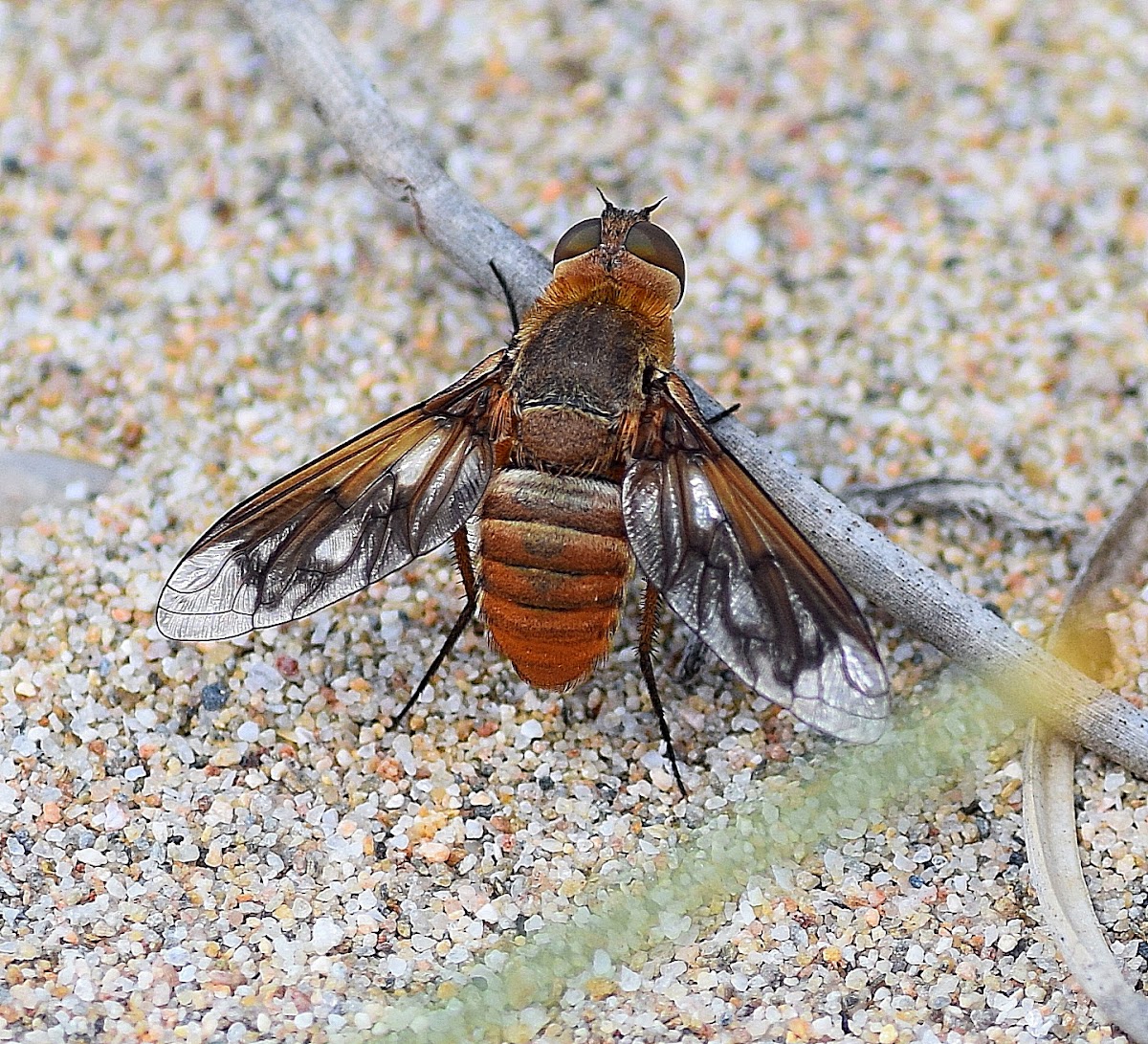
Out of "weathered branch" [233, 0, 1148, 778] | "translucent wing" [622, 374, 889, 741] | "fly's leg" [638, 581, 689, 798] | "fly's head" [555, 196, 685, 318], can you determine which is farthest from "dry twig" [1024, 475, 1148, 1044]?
"fly's head" [555, 196, 685, 318]

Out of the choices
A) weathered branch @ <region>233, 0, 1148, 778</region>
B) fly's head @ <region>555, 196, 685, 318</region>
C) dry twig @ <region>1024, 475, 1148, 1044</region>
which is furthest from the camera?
fly's head @ <region>555, 196, 685, 318</region>

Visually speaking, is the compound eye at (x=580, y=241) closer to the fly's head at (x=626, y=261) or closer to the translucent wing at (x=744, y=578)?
the fly's head at (x=626, y=261)

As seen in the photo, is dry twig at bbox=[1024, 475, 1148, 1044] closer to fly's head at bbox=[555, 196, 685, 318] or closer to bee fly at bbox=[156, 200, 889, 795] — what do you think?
bee fly at bbox=[156, 200, 889, 795]

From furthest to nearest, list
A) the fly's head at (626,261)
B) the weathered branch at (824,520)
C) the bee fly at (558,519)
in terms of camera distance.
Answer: the fly's head at (626,261)
the weathered branch at (824,520)
the bee fly at (558,519)

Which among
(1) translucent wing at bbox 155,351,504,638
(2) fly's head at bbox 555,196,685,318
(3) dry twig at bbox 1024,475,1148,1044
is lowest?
(3) dry twig at bbox 1024,475,1148,1044

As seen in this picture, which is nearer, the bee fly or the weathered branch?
the bee fly

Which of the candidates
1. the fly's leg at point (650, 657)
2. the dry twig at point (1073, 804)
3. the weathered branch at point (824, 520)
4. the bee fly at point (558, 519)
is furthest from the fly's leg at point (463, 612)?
the dry twig at point (1073, 804)

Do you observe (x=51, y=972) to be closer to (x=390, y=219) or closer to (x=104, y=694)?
(x=104, y=694)

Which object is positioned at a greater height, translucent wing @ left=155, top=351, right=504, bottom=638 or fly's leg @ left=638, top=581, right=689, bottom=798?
translucent wing @ left=155, top=351, right=504, bottom=638
